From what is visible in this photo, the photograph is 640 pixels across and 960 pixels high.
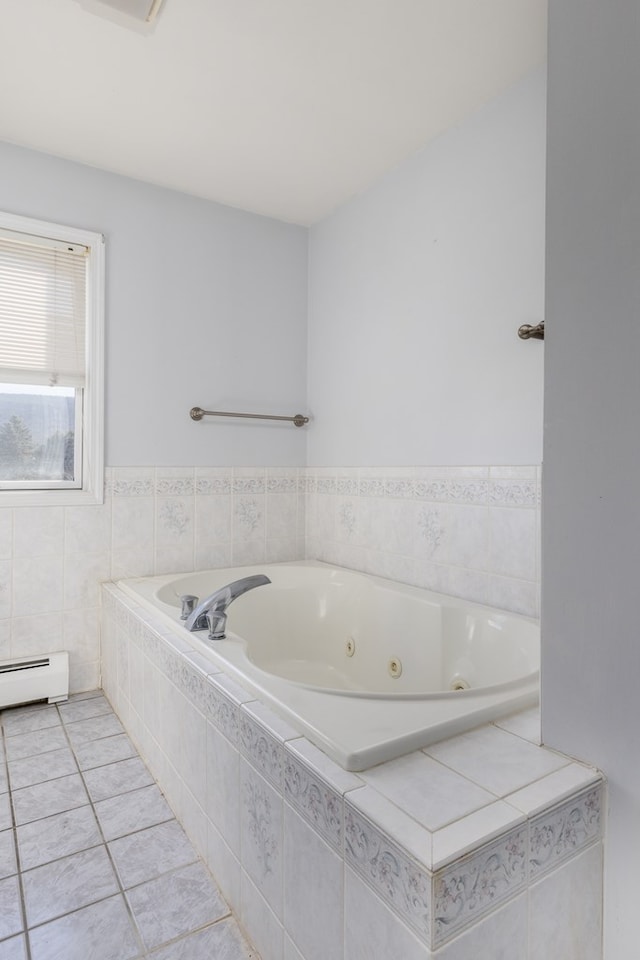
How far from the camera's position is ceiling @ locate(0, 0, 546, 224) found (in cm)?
155

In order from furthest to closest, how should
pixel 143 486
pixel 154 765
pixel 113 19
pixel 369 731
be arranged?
pixel 143 486
pixel 154 765
pixel 113 19
pixel 369 731

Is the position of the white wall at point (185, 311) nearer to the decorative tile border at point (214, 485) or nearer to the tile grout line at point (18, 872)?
the decorative tile border at point (214, 485)

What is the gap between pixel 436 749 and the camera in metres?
0.97

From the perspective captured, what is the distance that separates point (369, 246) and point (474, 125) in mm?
665

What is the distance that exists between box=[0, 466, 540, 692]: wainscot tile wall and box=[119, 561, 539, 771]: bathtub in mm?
127

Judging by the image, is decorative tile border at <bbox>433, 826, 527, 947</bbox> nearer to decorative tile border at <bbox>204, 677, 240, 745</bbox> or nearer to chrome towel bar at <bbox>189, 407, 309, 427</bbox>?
decorative tile border at <bbox>204, 677, 240, 745</bbox>

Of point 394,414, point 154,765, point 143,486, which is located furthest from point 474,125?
point 154,765

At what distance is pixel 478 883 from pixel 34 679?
6.59ft

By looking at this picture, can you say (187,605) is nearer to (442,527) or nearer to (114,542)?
(114,542)

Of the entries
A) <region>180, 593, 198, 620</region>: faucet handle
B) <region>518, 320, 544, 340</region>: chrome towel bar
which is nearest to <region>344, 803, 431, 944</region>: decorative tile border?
<region>180, 593, 198, 620</region>: faucet handle

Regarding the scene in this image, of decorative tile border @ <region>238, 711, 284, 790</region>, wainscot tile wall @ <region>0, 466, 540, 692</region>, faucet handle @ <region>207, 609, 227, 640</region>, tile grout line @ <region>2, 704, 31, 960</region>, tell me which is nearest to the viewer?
decorative tile border @ <region>238, 711, 284, 790</region>

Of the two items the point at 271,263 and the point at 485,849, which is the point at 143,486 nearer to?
the point at 271,263

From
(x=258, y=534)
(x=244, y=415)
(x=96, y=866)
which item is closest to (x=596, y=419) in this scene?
(x=96, y=866)

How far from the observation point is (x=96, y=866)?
1.30m
